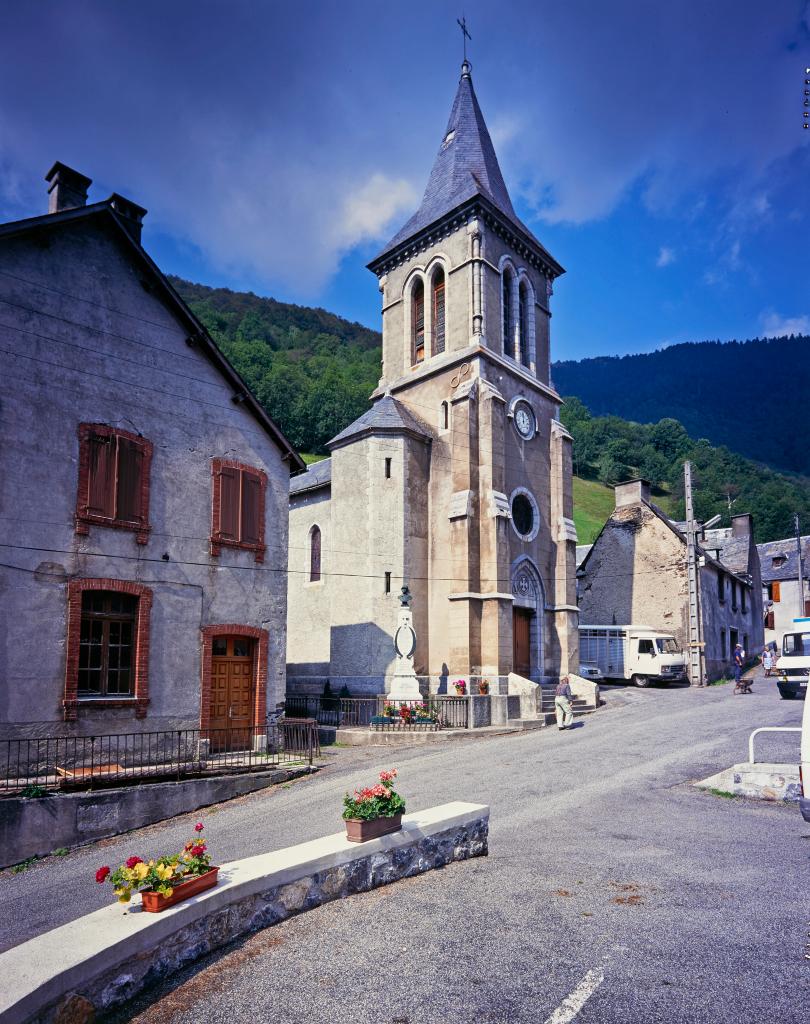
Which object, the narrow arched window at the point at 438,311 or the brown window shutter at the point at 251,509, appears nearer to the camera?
the brown window shutter at the point at 251,509

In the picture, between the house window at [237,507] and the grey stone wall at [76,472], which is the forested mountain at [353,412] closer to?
the house window at [237,507]

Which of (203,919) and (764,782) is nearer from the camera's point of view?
(203,919)

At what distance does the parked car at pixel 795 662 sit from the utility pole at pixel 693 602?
453 centimetres

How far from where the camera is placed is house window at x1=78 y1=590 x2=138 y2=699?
1416cm

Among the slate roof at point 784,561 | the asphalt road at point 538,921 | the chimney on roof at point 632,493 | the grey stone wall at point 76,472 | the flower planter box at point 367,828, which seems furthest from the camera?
the slate roof at point 784,561

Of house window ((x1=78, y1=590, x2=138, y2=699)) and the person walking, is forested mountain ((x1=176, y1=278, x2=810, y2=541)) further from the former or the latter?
house window ((x1=78, y1=590, x2=138, y2=699))

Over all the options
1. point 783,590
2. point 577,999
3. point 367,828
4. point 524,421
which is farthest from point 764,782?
point 783,590

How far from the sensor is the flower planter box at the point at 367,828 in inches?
276

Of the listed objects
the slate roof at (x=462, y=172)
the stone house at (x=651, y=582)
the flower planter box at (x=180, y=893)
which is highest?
the slate roof at (x=462, y=172)

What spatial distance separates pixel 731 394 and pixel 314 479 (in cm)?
16386

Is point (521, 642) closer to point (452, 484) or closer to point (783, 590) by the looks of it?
point (452, 484)

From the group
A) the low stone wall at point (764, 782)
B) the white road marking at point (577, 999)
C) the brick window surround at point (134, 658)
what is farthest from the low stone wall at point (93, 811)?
the white road marking at point (577, 999)

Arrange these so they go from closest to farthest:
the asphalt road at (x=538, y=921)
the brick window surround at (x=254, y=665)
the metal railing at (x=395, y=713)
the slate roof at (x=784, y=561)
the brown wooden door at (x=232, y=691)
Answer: the asphalt road at (x=538, y=921), the brick window surround at (x=254, y=665), the brown wooden door at (x=232, y=691), the metal railing at (x=395, y=713), the slate roof at (x=784, y=561)

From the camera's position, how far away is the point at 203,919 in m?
5.51
